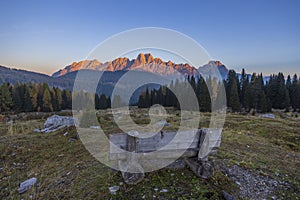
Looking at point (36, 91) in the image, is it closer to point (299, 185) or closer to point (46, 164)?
point (46, 164)

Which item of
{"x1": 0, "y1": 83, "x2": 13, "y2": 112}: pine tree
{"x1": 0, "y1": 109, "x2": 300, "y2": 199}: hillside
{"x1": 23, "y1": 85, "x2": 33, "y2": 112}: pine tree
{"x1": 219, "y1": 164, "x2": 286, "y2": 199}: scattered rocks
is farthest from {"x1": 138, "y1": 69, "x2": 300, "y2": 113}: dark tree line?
{"x1": 0, "y1": 83, "x2": 13, "y2": 112}: pine tree

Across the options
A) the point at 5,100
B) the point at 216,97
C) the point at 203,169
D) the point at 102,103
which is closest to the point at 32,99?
the point at 5,100

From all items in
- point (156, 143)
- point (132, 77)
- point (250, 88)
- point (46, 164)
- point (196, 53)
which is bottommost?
point (46, 164)

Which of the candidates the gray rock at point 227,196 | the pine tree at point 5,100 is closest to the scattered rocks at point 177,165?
the gray rock at point 227,196

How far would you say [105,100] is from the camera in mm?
73500

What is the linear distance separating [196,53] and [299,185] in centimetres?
512

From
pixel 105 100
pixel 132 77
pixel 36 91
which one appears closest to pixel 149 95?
pixel 105 100

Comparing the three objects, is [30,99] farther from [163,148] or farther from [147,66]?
[163,148]

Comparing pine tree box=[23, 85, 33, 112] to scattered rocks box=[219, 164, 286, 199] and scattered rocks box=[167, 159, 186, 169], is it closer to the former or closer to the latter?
scattered rocks box=[167, 159, 186, 169]

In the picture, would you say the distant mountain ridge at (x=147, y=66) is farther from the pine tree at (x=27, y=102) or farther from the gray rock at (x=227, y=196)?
the pine tree at (x=27, y=102)

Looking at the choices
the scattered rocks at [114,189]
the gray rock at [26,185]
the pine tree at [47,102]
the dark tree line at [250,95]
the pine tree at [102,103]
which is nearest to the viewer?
the scattered rocks at [114,189]

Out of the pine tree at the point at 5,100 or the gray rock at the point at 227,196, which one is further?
the pine tree at the point at 5,100

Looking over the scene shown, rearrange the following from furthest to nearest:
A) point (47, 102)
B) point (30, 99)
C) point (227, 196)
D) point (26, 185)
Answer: point (47, 102) < point (30, 99) < point (26, 185) < point (227, 196)

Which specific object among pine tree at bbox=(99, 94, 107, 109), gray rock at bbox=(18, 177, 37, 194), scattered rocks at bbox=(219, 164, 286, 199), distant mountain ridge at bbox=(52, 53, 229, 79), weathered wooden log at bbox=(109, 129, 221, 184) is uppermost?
distant mountain ridge at bbox=(52, 53, 229, 79)
